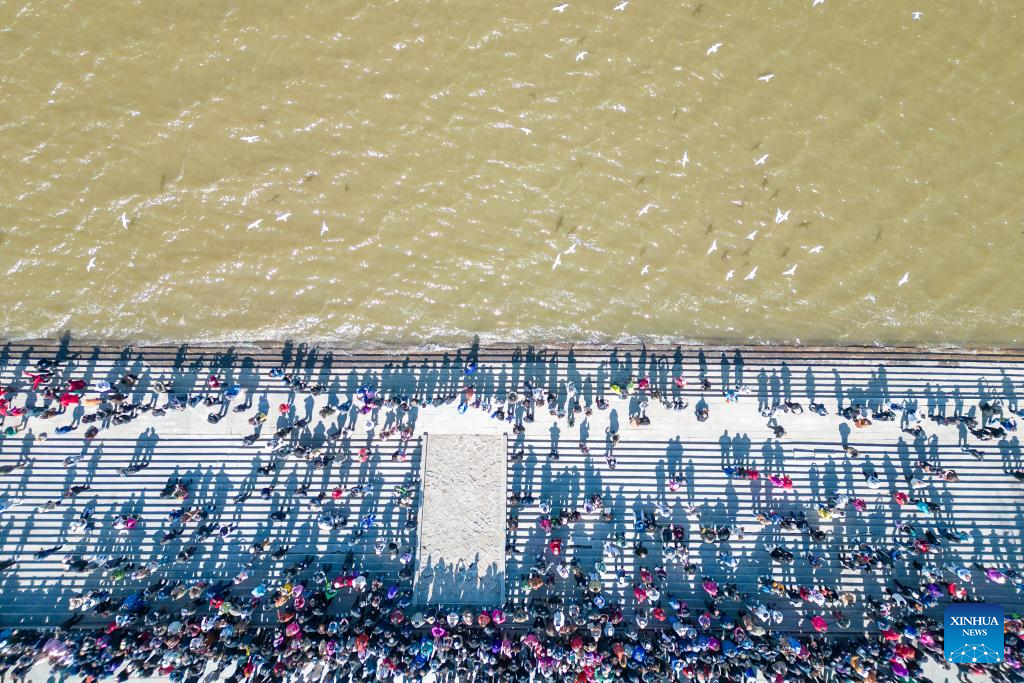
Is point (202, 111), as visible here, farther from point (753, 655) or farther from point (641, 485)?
point (753, 655)

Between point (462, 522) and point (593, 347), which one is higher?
point (593, 347)

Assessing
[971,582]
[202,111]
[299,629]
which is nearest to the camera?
[299,629]

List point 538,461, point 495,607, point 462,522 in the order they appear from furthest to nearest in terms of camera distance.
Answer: point 538,461 < point 462,522 < point 495,607

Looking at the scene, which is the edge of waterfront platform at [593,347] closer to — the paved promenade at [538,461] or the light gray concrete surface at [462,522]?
the paved promenade at [538,461]

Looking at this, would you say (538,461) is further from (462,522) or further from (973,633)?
(973,633)

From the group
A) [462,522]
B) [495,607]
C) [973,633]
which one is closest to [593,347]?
[462,522]

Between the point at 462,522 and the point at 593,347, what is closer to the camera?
the point at 462,522

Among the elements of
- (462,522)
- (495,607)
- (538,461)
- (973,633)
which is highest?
(538,461)

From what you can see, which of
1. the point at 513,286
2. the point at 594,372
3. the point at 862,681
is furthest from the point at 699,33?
the point at 862,681

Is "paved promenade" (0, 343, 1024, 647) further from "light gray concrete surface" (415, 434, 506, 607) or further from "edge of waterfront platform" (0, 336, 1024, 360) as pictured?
"light gray concrete surface" (415, 434, 506, 607)
